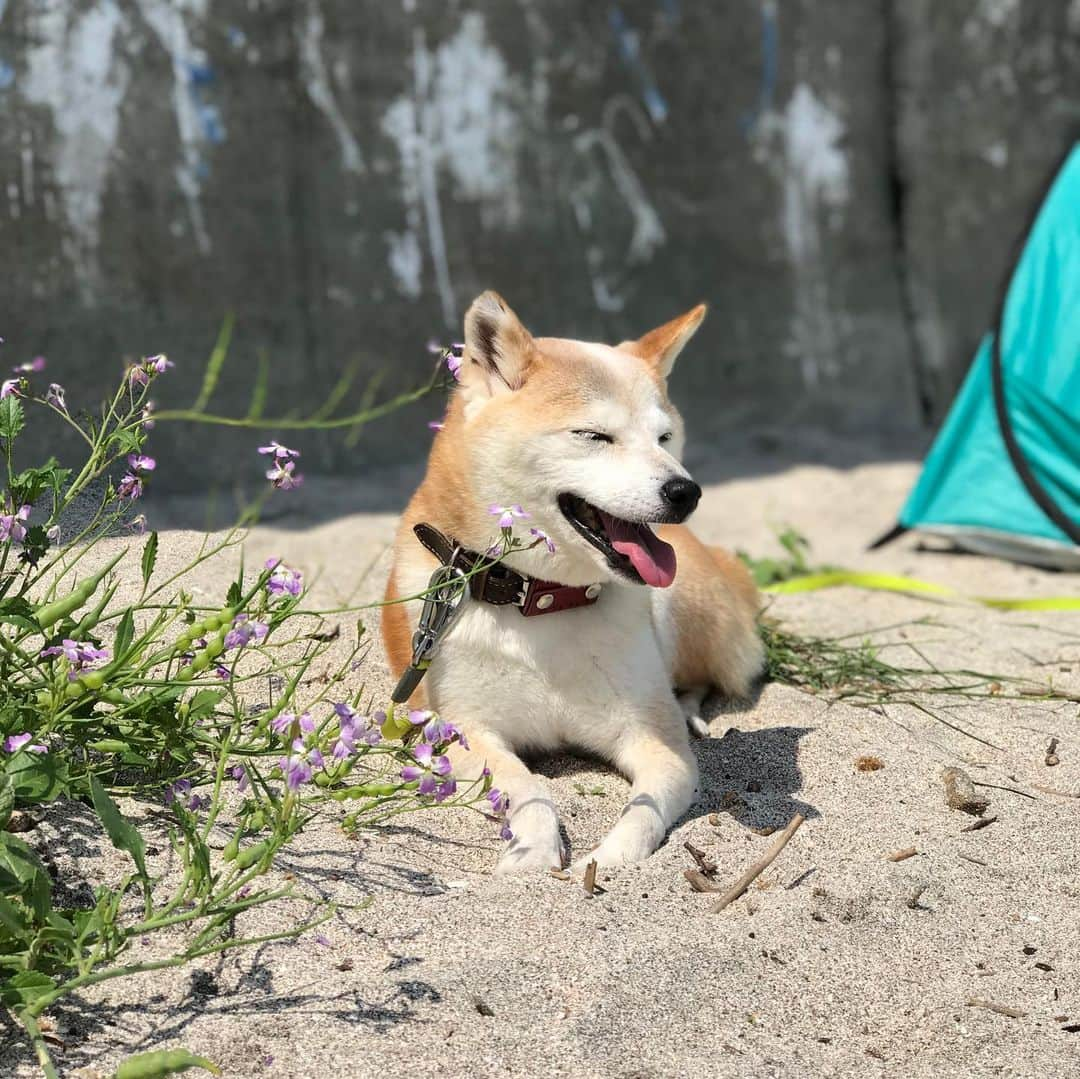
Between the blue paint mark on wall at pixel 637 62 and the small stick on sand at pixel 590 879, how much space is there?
15.9 ft

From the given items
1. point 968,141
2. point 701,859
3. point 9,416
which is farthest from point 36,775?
point 968,141

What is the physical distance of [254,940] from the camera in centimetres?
167

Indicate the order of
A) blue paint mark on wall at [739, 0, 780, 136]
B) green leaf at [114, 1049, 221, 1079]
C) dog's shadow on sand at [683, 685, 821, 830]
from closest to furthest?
green leaf at [114, 1049, 221, 1079] < dog's shadow on sand at [683, 685, 821, 830] < blue paint mark on wall at [739, 0, 780, 136]

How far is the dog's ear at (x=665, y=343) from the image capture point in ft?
9.04

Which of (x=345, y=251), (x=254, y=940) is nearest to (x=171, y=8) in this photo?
(x=345, y=251)

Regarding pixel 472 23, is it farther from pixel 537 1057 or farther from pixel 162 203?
pixel 537 1057

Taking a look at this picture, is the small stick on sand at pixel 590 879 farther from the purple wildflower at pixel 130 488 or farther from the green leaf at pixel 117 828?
the purple wildflower at pixel 130 488

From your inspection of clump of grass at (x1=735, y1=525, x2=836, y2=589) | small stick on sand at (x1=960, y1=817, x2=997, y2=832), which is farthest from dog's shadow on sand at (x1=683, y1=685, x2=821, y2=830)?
clump of grass at (x1=735, y1=525, x2=836, y2=589)

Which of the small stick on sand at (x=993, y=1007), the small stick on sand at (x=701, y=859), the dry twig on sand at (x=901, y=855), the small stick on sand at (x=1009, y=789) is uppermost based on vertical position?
the small stick on sand at (x=701, y=859)

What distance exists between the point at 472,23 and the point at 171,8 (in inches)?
51.9

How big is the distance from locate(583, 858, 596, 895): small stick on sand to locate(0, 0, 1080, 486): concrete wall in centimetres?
261

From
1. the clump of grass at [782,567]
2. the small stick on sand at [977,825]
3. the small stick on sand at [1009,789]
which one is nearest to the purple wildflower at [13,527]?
the small stick on sand at [977,825]

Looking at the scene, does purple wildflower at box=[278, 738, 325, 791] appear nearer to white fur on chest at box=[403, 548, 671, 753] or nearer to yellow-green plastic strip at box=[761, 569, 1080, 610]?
white fur on chest at box=[403, 548, 671, 753]

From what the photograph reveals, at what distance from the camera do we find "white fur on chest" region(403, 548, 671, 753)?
2584 mm
